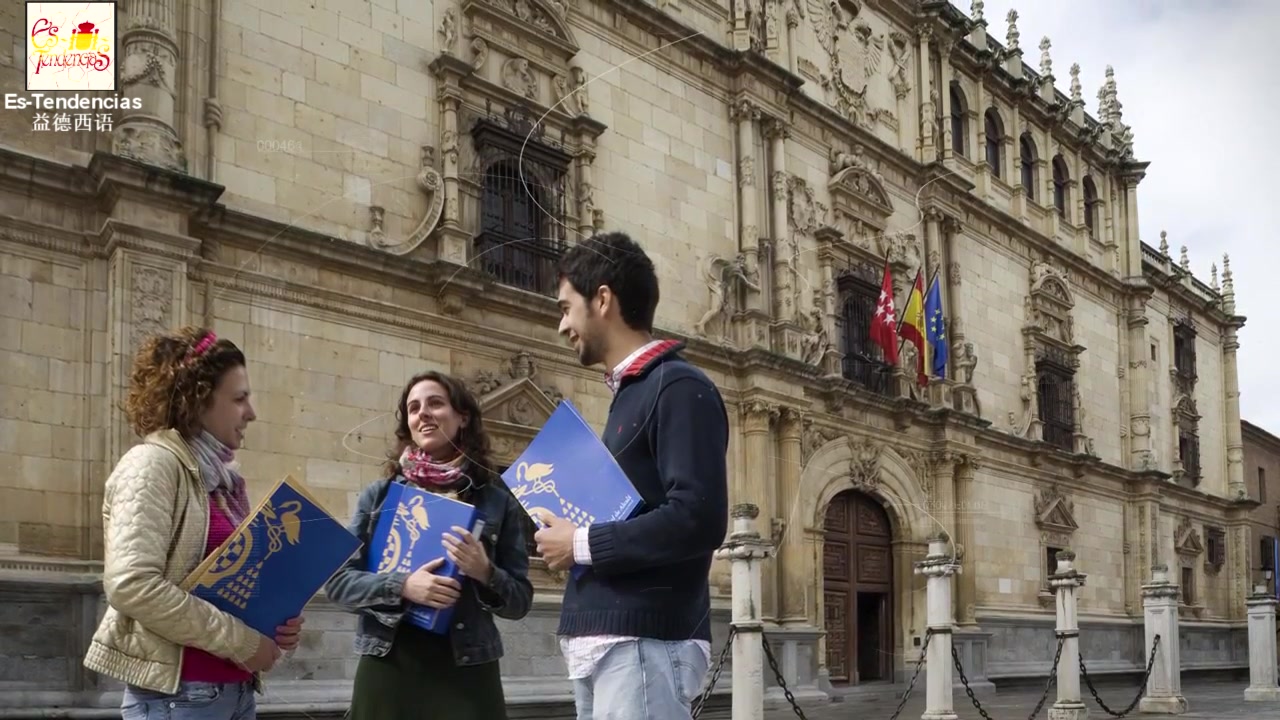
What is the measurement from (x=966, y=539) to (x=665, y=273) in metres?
8.24

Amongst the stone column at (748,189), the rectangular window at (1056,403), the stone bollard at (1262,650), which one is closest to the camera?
the stone column at (748,189)

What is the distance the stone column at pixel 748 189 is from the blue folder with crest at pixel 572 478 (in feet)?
43.8

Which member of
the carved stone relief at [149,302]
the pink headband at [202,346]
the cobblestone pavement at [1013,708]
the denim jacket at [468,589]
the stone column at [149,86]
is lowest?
the cobblestone pavement at [1013,708]

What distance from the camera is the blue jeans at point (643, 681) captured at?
295 centimetres

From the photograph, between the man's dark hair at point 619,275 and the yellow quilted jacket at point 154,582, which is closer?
the man's dark hair at point 619,275

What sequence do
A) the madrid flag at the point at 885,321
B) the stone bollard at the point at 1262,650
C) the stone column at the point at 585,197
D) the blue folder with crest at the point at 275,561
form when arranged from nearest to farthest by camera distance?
the blue folder with crest at the point at 275,561 < the stone column at the point at 585,197 < the madrid flag at the point at 885,321 < the stone bollard at the point at 1262,650

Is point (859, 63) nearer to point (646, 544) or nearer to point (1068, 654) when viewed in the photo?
point (1068, 654)

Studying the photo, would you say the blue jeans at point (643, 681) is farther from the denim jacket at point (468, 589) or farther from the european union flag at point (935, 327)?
the european union flag at point (935, 327)

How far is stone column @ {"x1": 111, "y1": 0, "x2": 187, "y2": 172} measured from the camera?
33.3ft

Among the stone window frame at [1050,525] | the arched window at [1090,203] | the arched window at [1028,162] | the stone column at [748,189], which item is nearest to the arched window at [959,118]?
the arched window at [1028,162]

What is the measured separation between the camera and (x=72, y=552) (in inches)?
378

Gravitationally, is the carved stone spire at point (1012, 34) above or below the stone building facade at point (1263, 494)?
above

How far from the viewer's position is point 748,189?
1678cm

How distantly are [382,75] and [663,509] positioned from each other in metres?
10.4
